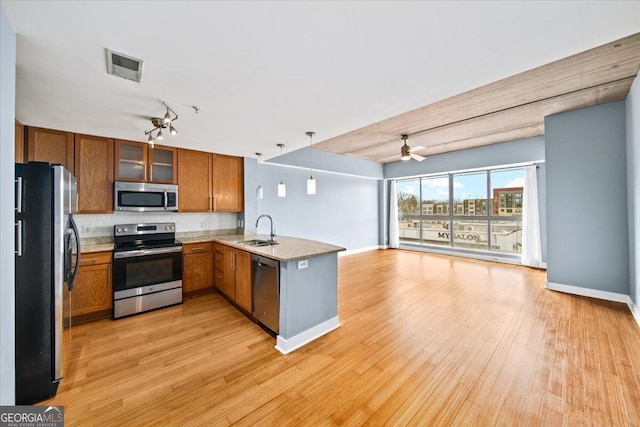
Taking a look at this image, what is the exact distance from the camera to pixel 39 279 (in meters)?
1.80

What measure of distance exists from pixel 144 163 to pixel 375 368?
4.02 m

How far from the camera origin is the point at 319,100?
232 centimetres

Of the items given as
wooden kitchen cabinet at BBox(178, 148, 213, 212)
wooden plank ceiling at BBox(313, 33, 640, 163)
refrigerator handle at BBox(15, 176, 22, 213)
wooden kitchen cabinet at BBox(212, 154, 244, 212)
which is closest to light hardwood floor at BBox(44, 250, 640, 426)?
refrigerator handle at BBox(15, 176, 22, 213)

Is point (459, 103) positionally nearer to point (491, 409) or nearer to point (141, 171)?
point (491, 409)

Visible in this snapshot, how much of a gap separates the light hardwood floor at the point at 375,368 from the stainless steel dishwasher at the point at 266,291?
0.18 m

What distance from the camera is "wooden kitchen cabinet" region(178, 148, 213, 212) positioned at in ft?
12.9

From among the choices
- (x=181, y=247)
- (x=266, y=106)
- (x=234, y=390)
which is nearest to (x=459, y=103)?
(x=266, y=106)

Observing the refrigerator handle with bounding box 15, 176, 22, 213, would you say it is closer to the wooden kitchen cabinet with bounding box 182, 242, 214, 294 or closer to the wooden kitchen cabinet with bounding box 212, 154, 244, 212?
the wooden kitchen cabinet with bounding box 182, 242, 214, 294

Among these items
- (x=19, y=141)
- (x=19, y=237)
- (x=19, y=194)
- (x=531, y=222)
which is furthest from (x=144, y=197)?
(x=531, y=222)

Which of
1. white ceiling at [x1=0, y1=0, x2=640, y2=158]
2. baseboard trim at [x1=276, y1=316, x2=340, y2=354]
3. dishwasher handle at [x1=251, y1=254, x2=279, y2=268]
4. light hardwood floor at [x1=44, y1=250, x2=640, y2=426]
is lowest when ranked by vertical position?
light hardwood floor at [x1=44, y1=250, x2=640, y2=426]

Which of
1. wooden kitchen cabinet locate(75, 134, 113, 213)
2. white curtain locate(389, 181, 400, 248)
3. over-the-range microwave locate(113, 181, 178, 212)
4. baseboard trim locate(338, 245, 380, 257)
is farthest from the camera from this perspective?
white curtain locate(389, 181, 400, 248)

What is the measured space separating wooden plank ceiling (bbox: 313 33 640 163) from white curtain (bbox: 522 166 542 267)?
3.16ft

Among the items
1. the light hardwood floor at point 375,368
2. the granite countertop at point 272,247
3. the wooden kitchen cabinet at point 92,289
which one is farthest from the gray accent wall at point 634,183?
the wooden kitchen cabinet at point 92,289

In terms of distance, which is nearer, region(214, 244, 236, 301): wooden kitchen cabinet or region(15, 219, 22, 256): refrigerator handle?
region(15, 219, 22, 256): refrigerator handle
